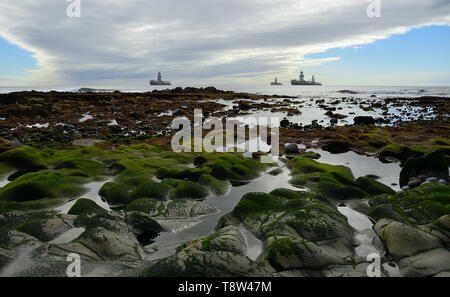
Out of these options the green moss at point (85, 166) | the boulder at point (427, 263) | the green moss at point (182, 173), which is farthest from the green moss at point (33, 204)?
the boulder at point (427, 263)

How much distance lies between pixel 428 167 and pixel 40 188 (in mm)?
11254

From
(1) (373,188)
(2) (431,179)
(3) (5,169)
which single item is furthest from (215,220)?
(3) (5,169)

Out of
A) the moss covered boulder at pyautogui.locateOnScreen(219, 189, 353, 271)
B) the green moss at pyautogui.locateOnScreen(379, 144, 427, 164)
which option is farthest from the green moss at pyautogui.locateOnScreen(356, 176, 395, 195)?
the green moss at pyautogui.locateOnScreen(379, 144, 427, 164)

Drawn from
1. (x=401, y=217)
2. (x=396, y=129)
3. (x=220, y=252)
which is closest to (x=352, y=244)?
(x=401, y=217)

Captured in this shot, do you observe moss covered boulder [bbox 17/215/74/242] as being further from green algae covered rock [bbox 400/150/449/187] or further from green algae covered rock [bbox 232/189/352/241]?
green algae covered rock [bbox 400/150/449/187]

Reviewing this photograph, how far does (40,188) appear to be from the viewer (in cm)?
802

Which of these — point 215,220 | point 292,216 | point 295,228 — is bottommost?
point 215,220

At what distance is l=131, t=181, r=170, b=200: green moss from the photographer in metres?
8.07

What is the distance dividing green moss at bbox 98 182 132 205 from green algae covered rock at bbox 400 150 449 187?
8259 mm

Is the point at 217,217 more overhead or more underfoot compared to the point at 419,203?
more underfoot

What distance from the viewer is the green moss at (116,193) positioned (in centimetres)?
797

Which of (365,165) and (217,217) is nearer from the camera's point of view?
(217,217)

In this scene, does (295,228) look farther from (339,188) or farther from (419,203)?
(339,188)
